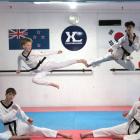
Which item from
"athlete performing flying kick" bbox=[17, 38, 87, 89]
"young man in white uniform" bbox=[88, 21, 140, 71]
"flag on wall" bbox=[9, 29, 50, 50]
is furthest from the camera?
"flag on wall" bbox=[9, 29, 50, 50]

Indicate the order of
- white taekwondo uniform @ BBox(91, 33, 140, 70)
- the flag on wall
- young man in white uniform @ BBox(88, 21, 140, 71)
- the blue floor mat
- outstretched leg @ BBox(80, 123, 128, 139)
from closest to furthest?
1. young man in white uniform @ BBox(88, 21, 140, 71)
2. white taekwondo uniform @ BBox(91, 33, 140, 70)
3. outstretched leg @ BBox(80, 123, 128, 139)
4. the blue floor mat
5. the flag on wall

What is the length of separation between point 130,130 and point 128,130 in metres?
0.06

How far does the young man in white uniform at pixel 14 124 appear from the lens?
6406 millimetres

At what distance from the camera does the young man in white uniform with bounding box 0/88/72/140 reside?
6.41m

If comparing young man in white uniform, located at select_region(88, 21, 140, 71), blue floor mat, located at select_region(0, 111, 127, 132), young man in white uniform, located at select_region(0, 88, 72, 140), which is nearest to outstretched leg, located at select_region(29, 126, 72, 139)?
young man in white uniform, located at select_region(0, 88, 72, 140)

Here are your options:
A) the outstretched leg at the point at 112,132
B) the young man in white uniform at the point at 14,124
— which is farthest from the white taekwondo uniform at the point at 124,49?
the young man in white uniform at the point at 14,124

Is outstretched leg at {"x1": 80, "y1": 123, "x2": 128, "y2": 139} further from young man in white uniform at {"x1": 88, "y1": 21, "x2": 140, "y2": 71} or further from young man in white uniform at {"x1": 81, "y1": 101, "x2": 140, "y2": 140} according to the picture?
young man in white uniform at {"x1": 88, "y1": 21, "x2": 140, "y2": 71}

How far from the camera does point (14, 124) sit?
6.58 m

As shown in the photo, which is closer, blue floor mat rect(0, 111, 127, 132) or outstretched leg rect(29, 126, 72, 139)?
outstretched leg rect(29, 126, 72, 139)

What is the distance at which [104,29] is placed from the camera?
10445 mm

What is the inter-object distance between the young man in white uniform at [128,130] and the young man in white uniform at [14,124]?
65 cm

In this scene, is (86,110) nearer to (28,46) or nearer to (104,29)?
(104,29)

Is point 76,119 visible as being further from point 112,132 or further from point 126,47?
point 126,47

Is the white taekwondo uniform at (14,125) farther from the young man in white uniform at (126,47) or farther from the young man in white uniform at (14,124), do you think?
the young man in white uniform at (126,47)
